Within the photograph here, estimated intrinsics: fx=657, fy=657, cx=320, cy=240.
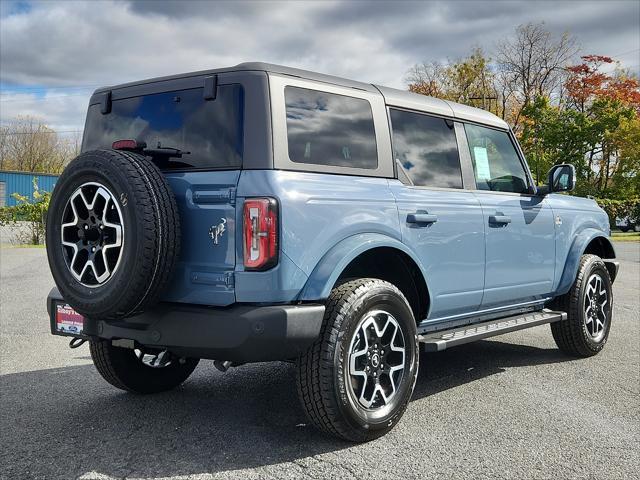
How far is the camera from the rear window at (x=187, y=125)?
11.5 feet

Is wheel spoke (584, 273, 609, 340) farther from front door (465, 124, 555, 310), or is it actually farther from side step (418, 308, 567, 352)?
front door (465, 124, 555, 310)

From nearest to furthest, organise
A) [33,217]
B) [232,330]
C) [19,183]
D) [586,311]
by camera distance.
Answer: [232,330]
[586,311]
[33,217]
[19,183]

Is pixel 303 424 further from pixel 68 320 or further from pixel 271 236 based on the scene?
pixel 68 320

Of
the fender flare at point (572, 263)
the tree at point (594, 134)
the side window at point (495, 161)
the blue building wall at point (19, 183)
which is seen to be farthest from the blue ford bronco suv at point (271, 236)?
the blue building wall at point (19, 183)

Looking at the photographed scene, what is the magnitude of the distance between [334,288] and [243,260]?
0.60 m

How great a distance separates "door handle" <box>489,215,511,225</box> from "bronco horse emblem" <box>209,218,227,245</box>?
2245 millimetres

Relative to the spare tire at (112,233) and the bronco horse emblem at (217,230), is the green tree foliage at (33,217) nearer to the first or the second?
the spare tire at (112,233)

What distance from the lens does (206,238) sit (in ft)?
11.2

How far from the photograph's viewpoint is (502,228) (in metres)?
4.91

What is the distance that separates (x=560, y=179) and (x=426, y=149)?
1.59 metres

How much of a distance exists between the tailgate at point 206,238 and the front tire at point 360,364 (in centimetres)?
57

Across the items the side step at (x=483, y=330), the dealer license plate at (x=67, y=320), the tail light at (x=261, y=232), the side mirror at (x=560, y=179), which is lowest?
the side step at (x=483, y=330)

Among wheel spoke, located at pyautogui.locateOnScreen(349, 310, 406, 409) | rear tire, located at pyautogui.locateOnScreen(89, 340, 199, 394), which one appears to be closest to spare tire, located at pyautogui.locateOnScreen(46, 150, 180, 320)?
rear tire, located at pyautogui.locateOnScreen(89, 340, 199, 394)

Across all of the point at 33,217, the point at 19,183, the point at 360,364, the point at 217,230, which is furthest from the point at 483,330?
the point at 19,183
